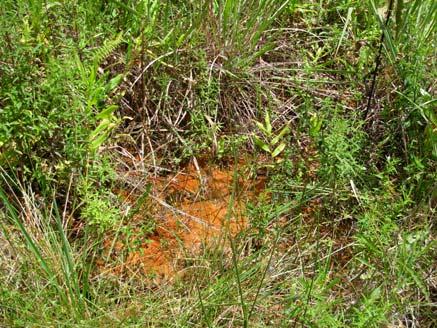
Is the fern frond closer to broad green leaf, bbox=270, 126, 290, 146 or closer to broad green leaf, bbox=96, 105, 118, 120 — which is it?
broad green leaf, bbox=96, 105, 118, 120

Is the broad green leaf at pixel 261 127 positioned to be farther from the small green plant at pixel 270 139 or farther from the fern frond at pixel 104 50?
the fern frond at pixel 104 50

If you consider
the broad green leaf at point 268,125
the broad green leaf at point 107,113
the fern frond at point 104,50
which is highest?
the fern frond at point 104,50

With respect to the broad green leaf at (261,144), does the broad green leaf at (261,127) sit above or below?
above

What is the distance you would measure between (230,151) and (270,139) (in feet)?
0.57

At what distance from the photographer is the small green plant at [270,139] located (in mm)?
2701

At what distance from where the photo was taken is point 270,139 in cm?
278

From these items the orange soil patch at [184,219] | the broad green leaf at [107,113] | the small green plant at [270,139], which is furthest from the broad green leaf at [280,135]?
the broad green leaf at [107,113]

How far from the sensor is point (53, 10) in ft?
8.55

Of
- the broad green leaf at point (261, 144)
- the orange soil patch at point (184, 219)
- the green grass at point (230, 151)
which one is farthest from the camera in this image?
the broad green leaf at point (261, 144)

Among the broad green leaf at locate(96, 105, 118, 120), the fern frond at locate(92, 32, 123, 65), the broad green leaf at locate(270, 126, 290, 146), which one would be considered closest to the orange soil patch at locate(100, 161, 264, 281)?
the broad green leaf at locate(270, 126, 290, 146)

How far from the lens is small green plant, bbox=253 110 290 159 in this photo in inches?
106

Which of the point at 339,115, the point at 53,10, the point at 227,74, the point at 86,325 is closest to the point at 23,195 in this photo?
the point at 86,325

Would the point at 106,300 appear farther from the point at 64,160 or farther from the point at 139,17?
the point at 139,17

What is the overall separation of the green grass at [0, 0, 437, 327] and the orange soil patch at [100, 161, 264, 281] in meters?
0.04
